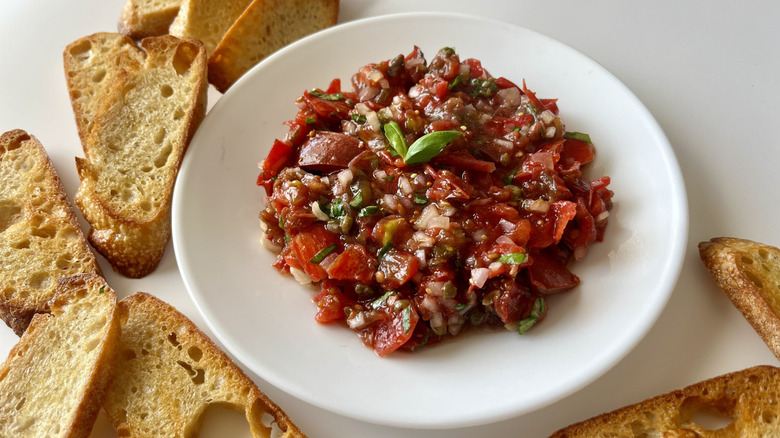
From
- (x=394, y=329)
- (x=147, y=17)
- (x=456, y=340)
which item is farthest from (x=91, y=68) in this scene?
(x=456, y=340)

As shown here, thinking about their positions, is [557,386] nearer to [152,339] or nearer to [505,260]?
[505,260]

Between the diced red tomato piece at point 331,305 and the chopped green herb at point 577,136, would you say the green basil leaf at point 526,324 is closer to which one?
the diced red tomato piece at point 331,305

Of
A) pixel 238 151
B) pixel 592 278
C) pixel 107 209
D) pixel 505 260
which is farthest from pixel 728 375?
pixel 107 209

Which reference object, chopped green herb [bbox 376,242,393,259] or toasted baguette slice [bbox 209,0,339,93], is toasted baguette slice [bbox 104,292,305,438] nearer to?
chopped green herb [bbox 376,242,393,259]

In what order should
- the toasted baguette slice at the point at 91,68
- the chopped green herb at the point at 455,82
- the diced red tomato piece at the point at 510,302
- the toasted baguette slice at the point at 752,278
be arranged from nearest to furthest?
1. the diced red tomato piece at the point at 510,302
2. the toasted baguette slice at the point at 752,278
3. the chopped green herb at the point at 455,82
4. the toasted baguette slice at the point at 91,68

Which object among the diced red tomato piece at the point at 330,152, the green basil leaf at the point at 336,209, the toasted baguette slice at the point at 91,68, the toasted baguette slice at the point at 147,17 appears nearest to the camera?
the green basil leaf at the point at 336,209

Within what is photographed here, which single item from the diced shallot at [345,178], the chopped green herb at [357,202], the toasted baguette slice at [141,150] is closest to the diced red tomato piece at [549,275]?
the chopped green herb at [357,202]
